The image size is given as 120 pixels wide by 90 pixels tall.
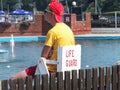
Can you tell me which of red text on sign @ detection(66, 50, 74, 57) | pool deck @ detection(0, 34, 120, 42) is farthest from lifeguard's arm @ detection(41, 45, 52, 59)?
pool deck @ detection(0, 34, 120, 42)

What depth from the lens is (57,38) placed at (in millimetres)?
6223

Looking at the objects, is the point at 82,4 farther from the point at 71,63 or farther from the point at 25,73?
the point at 25,73

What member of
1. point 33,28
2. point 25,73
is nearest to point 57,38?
point 25,73

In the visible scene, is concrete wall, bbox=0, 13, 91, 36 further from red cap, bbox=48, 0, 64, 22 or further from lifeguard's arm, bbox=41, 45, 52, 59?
lifeguard's arm, bbox=41, 45, 52, 59

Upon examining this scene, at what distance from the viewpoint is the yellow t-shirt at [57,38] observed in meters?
6.19

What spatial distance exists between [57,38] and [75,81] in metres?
0.61

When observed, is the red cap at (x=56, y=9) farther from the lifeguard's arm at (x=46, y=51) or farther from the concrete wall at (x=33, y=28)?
the concrete wall at (x=33, y=28)

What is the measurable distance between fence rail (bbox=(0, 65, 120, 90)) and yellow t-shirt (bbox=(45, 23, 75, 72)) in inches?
9.6

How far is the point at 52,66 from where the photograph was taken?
6.31 m

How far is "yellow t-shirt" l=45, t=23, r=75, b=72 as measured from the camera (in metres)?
6.19

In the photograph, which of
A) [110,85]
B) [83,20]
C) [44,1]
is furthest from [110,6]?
[110,85]

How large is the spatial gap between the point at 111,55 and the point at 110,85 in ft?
64.1

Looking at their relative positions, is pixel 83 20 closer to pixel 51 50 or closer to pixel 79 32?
pixel 79 32

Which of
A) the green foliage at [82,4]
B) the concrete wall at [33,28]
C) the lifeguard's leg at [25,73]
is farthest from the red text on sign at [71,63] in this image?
the green foliage at [82,4]
